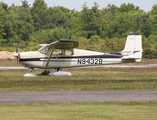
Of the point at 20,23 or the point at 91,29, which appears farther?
the point at 91,29

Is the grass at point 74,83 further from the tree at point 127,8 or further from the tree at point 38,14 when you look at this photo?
the tree at point 127,8

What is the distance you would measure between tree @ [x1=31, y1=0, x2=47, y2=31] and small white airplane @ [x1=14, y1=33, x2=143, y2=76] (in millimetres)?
86783

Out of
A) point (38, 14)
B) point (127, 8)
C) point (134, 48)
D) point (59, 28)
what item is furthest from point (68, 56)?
point (127, 8)

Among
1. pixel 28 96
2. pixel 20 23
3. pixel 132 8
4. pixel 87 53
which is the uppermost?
pixel 132 8

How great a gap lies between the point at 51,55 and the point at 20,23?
222 feet

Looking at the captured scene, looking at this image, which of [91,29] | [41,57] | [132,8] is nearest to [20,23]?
[91,29]

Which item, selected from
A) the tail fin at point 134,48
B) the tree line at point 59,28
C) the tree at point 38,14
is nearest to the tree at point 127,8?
the tree line at point 59,28

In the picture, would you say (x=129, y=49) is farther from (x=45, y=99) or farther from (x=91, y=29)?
(x=91, y=29)

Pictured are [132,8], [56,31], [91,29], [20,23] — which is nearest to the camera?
[56,31]

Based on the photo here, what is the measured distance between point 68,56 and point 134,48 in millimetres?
5948

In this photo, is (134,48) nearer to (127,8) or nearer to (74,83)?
(74,83)

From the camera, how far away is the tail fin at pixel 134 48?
2470 centimetres

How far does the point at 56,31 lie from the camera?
75500mm

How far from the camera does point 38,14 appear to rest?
111 m
